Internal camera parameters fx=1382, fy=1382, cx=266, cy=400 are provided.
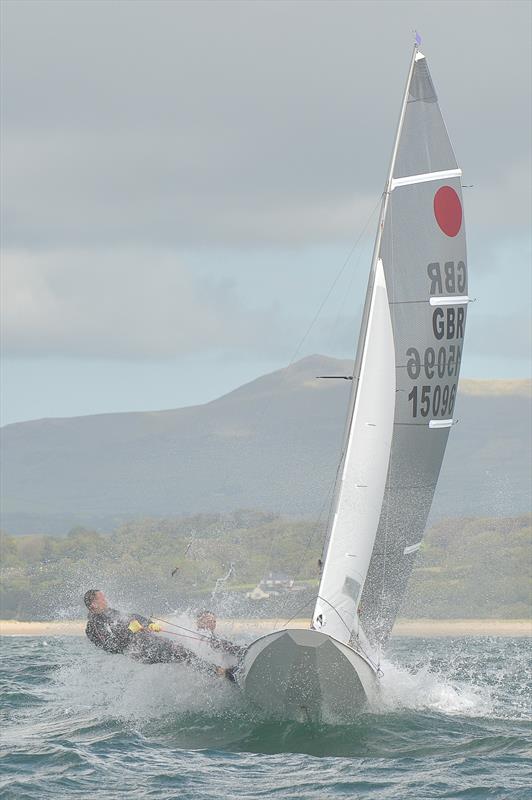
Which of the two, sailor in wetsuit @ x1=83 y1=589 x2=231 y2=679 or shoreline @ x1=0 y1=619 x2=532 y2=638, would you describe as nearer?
sailor in wetsuit @ x1=83 y1=589 x2=231 y2=679

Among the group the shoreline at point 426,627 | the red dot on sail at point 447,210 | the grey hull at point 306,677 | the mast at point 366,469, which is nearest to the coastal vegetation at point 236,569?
the shoreline at point 426,627

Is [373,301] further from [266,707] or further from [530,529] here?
[530,529]

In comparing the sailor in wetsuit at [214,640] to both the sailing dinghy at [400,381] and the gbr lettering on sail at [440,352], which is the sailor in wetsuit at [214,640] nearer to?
the sailing dinghy at [400,381]

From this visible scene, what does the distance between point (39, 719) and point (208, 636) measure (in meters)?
2.61

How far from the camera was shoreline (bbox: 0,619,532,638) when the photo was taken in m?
66.4

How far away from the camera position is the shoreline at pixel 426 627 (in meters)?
66.4

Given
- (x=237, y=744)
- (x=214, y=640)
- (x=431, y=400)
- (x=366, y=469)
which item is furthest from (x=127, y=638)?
(x=431, y=400)

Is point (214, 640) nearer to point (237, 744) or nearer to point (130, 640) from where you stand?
point (130, 640)

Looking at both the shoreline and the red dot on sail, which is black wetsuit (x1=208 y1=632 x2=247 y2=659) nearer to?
the red dot on sail

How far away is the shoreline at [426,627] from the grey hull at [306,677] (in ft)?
151

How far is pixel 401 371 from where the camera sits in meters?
19.3

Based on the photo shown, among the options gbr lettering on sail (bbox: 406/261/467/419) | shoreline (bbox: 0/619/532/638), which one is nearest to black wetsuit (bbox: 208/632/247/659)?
gbr lettering on sail (bbox: 406/261/467/419)

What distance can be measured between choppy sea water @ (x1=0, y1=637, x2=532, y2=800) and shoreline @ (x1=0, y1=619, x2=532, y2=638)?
43616 mm

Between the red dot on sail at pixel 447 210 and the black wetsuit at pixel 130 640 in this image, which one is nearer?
the black wetsuit at pixel 130 640
